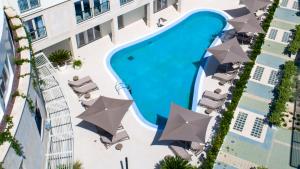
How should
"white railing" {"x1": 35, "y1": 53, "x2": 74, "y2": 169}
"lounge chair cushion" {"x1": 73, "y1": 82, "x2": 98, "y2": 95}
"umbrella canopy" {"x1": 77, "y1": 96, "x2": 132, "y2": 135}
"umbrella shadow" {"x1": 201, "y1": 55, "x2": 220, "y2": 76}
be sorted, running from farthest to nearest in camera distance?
"umbrella shadow" {"x1": 201, "y1": 55, "x2": 220, "y2": 76}, "lounge chair cushion" {"x1": 73, "y1": 82, "x2": 98, "y2": 95}, "umbrella canopy" {"x1": 77, "y1": 96, "x2": 132, "y2": 135}, "white railing" {"x1": 35, "y1": 53, "x2": 74, "y2": 169}

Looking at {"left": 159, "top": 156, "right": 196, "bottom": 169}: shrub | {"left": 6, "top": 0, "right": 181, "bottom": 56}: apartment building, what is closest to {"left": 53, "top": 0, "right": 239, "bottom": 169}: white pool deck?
{"left": 6, "top": 0, "right": 181, "bottom": 56}: apartment building

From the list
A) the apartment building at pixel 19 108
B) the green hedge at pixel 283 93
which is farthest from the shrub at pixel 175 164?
the green hedge at pixel 283 93

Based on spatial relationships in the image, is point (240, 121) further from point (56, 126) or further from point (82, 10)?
point (82, 10)

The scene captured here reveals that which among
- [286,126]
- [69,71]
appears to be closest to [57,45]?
[69,71]

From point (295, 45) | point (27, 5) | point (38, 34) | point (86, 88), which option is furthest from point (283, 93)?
point (27, 5)

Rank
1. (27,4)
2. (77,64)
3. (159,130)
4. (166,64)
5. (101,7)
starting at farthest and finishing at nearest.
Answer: (166,64), (77,64), (101,7), (159,130), (27,4)

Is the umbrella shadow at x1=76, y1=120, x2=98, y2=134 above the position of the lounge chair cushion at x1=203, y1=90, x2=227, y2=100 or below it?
below

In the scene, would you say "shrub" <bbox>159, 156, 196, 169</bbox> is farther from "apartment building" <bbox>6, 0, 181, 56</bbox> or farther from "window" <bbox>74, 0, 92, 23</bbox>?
"window" <bbox>74, 0, 92, 23</bbox>
